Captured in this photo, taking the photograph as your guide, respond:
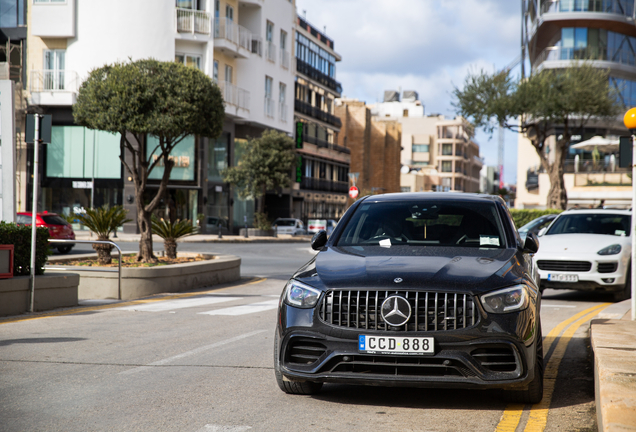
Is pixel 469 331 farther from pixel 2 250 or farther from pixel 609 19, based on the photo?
pixel 609 19

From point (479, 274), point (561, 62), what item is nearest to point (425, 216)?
point (479, 274)

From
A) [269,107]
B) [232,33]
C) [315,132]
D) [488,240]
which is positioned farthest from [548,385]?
[315,132]

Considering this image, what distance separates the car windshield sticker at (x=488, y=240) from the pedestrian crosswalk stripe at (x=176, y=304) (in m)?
6.27

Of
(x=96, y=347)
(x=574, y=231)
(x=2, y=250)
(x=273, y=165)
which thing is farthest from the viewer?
(x=273, y=165)

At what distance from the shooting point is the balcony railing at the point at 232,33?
41.2 meters

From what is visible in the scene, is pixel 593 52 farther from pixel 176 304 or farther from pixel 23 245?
pixel 23 245

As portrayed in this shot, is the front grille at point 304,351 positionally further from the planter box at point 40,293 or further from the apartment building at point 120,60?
the apartment building at point 120,60

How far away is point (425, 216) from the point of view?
6.00m

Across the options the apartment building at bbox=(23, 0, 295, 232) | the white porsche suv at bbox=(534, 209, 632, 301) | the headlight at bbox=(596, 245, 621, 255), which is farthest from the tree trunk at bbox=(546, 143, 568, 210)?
the headlight at bbox=(596, 245, 621, 255)

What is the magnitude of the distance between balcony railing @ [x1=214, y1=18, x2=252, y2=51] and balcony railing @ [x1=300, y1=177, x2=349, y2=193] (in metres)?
20.8

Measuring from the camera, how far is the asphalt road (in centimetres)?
447

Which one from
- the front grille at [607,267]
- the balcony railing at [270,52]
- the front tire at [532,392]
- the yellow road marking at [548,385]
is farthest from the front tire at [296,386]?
the balcony railing at [270,52]

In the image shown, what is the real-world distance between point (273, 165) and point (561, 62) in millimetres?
25520

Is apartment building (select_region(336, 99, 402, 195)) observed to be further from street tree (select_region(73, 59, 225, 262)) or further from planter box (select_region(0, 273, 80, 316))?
planter box (select_region(0, 273, 80, 316))
